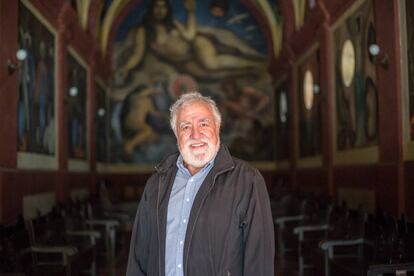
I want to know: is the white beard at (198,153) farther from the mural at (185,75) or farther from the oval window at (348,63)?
the mural at (185,75)

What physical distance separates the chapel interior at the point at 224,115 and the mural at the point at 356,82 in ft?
0.17

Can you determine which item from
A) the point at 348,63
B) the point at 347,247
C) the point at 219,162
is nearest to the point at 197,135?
the point at 219,162

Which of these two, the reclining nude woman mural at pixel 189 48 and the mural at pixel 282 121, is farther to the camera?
the reclining nude woman mural at pixel 189 48

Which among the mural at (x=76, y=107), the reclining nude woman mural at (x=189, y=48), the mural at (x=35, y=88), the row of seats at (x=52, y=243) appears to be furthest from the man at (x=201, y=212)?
the reclining nude woman mural at (x=189, y=48)

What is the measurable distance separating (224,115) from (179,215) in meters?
18.7

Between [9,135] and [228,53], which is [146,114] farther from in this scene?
[9,135]

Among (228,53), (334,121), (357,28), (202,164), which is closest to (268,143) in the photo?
(228,53)

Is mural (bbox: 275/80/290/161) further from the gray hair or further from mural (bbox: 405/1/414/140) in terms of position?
the gray hair

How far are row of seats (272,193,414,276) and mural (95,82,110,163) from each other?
917cm

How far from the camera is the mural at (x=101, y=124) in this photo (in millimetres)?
19266

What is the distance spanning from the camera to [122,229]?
15625 millimetres

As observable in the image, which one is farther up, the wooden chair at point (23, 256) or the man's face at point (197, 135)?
the man's face at point (197, 135)

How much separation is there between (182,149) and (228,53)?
758 inches

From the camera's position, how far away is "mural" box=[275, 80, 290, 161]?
1925 cm
